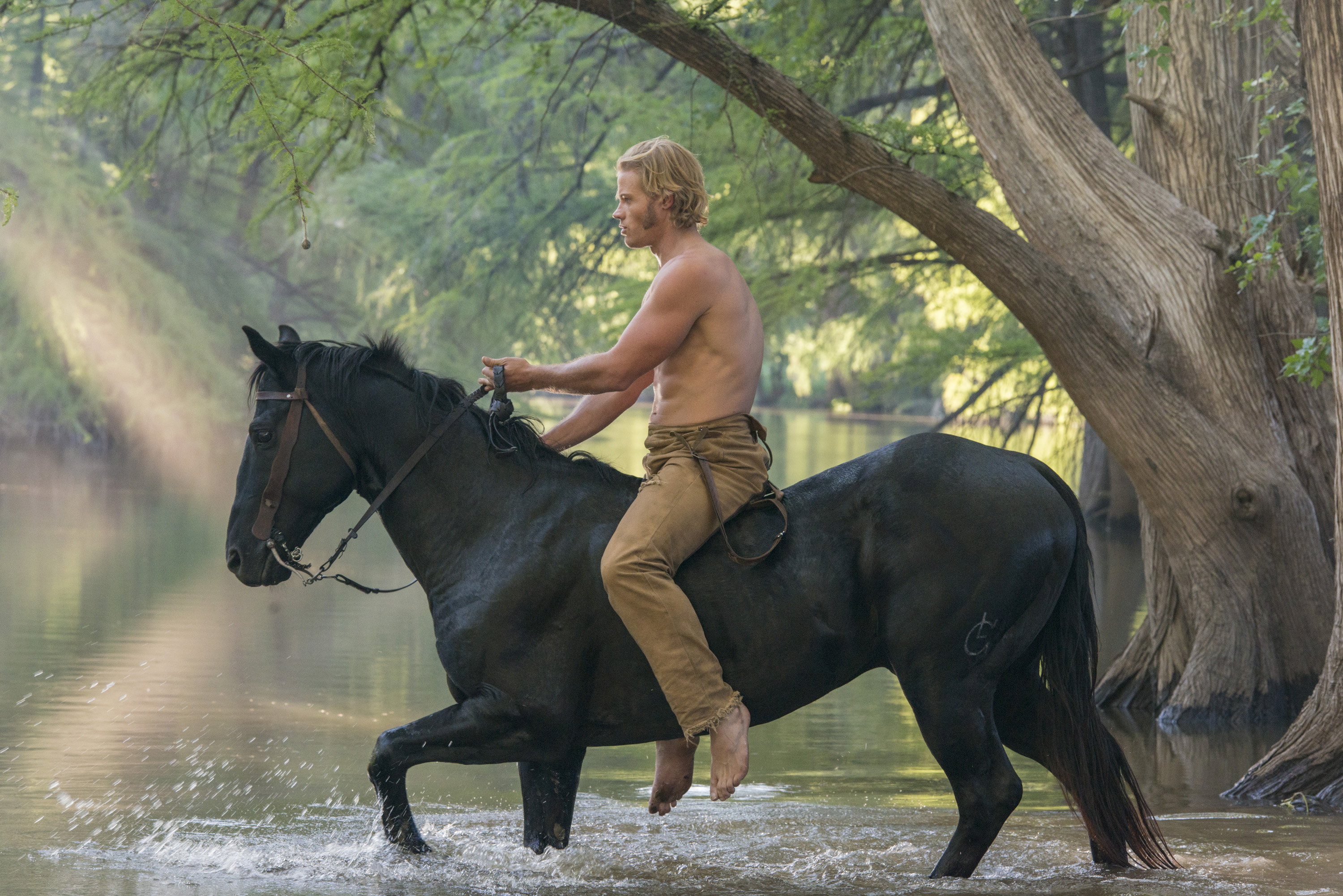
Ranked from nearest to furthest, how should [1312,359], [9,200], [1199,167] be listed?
1. [9,200]
2. [1312,359]
3. [1199,167]

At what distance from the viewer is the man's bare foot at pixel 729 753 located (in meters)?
4.08

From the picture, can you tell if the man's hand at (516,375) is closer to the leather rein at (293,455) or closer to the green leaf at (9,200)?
the leather rein at (293,455)

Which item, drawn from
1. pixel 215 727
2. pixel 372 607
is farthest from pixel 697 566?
pixel 372 607

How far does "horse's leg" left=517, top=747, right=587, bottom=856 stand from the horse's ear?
1.57 meters

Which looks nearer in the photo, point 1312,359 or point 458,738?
point 458,738

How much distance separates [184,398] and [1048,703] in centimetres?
1945

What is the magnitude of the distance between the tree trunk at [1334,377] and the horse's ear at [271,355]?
4.32 metres

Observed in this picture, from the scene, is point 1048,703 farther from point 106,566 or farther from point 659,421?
point 106,566

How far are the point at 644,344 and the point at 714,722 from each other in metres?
1.20

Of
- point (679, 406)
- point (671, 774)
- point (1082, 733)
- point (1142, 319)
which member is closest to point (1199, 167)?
point (1142, 319)

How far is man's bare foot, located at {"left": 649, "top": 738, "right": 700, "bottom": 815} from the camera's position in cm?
457

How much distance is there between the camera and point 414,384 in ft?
14.7

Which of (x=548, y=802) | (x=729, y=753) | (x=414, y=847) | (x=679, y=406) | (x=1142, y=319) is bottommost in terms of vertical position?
(x=414, y=847)

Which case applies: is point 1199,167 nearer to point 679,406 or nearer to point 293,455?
point 679,406
